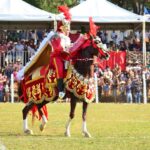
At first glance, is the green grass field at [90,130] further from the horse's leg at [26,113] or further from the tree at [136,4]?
the tree at [136,4]

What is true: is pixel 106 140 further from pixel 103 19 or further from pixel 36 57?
pixel 103 19

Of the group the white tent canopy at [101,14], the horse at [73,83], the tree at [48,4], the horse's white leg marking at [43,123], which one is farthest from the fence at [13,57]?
the horse's white leg marking at [43,123]

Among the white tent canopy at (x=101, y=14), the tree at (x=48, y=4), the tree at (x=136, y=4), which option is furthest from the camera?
the tree at (x=136, y=4)

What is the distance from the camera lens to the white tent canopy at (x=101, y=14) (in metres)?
29.5

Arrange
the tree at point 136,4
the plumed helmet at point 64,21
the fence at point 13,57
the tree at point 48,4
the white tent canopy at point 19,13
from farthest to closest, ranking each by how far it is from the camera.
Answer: the tree at point 136,4, the tree at point 48,4, the fence at point 13,57, the white tent canopy at point 19,13, the plumed helmet at point 64,21

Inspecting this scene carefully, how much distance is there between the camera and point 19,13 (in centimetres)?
2923

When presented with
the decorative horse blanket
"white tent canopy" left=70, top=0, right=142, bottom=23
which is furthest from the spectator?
the decorative horse blanket

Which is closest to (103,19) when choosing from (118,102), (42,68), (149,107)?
(118,102)

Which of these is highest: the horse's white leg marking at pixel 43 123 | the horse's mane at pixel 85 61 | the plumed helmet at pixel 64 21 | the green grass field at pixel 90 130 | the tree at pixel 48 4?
the tree at pixel 48 4

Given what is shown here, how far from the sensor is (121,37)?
37000 mm

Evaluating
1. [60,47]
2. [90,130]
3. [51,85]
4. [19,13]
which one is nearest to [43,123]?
[51,85]

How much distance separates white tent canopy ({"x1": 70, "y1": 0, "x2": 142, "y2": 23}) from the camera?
29484mm

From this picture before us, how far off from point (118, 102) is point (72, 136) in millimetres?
13718

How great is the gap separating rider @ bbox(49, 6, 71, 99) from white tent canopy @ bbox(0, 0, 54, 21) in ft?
46.9
